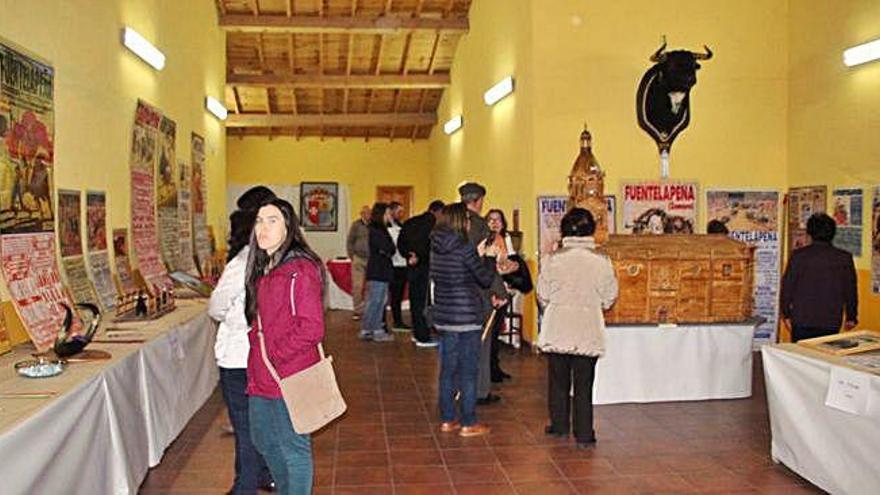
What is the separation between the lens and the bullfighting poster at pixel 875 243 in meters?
6.43

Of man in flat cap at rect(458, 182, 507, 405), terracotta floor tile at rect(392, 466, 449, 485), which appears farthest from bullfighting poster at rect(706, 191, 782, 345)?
terracotta floor tile at rect(392, 466, 449, 485)

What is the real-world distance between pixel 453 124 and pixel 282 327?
10634 mm

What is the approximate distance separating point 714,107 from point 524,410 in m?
4.00

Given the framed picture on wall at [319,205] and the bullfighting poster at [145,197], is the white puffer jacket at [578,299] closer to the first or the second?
the bullfighting poster at [145,197]

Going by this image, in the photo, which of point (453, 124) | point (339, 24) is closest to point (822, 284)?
point (339, 24)

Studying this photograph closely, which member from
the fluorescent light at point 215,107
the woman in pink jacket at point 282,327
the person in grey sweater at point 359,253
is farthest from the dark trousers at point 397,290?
the woman in pink jacket at point 282,327

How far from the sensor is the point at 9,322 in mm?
3668

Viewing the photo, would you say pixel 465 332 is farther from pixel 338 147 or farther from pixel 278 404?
pixel 338 147

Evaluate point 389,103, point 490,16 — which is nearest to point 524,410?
point 490,16

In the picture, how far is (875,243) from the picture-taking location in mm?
6469

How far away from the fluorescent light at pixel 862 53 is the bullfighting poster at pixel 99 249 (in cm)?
575

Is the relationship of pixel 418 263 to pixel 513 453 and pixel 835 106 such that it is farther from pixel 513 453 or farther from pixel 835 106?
pixel 835 106

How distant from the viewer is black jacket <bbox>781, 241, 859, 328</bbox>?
5.20 meters

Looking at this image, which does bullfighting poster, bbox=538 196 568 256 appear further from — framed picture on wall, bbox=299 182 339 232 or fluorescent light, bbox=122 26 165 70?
framed picture on wall, bbox=299 182 339 232
